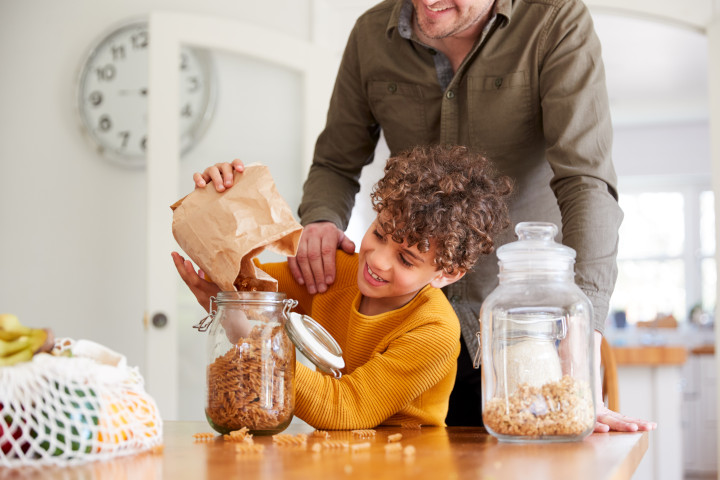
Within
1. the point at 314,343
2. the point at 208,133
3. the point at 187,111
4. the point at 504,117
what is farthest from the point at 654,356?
the point at 314,343

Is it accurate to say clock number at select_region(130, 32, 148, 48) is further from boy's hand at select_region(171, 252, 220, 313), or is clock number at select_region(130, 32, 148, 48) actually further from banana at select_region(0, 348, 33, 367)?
banana at select_region(0, 348, 33, 367)

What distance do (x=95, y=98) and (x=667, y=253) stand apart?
16.8ft

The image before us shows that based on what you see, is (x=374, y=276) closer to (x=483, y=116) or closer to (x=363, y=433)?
(x=363, y=433)

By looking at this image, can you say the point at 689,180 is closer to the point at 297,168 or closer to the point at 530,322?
the point at 297,168

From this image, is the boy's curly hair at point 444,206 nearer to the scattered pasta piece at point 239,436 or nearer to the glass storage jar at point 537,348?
the glass storage jar at point 537,348

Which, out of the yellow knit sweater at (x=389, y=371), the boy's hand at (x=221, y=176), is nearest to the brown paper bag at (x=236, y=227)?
the boy's hand at (x=221, y=176)

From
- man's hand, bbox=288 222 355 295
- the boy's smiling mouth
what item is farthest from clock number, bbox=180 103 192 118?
the boy's smiling mouth

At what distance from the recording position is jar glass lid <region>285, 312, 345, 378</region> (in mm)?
838

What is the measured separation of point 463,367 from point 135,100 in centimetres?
232

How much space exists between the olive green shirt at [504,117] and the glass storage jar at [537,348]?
288 mm

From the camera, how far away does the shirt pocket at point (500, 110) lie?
136 cm

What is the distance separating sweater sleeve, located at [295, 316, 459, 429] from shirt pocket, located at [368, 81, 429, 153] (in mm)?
515

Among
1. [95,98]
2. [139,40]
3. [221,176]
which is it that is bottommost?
[221,176]

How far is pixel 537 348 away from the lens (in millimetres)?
841
